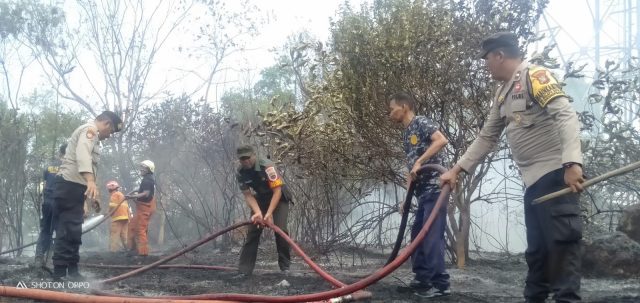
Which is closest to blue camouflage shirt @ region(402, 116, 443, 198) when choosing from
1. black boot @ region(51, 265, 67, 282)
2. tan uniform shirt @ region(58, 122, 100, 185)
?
tan uniform shirt @ region(58, 122, 100, 185)

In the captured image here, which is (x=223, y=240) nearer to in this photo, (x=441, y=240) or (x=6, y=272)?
(x=6, y=272)

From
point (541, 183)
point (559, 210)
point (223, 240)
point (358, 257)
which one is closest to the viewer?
point (559, 210)

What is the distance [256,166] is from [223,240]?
394cm

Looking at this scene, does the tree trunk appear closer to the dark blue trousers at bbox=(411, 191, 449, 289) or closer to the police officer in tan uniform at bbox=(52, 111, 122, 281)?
the dark blue trousers at bbox=(411, 191, 449, 289)

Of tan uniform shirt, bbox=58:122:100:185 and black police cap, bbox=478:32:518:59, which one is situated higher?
black police cap, bbox=478:32:518:59

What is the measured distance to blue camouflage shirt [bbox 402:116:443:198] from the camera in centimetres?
391

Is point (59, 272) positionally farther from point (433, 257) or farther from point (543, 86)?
point (543, 86)

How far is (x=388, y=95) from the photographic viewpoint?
557 cm

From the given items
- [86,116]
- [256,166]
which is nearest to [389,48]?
[256,166]

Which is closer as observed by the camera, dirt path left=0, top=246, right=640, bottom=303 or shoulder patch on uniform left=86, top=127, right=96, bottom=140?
dirt path left=0, top=246, right=640, bottom=303

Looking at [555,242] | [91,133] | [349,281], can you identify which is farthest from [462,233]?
[91,133]

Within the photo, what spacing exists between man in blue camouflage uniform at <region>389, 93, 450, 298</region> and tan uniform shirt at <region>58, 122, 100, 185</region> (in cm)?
279

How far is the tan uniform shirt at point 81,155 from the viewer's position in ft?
15.2

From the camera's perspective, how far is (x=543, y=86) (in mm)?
2719
